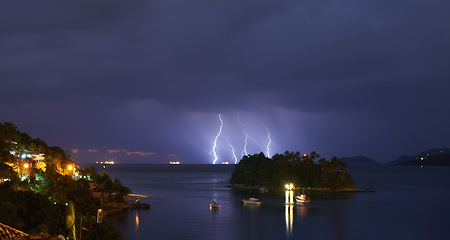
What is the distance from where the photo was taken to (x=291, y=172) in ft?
438

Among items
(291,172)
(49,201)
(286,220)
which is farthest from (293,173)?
(49,201)

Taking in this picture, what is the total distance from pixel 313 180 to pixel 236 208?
5127 centimetres

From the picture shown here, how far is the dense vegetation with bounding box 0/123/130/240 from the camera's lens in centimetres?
3762

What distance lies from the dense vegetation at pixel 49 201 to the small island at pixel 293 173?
2526 inches

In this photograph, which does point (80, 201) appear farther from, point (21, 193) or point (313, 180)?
point (313, 180)

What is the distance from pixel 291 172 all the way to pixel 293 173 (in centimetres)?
71

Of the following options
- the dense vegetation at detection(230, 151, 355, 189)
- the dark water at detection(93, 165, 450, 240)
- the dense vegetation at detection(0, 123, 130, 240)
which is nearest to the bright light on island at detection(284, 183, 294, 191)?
the dense vegetation at detection(230, 151, 355, 189)

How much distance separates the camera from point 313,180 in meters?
130

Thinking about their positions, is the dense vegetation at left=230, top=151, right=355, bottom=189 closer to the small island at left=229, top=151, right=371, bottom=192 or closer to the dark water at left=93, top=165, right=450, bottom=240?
the small island at left=229, top=151, right=371, bottom=192

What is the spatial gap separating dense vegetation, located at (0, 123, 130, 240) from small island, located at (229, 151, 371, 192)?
A: 6415 cm

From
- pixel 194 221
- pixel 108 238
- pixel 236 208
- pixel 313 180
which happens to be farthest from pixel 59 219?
pixel 313 180

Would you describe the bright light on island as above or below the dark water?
above

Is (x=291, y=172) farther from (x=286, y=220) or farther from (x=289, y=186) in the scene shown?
(x=286, y=220)

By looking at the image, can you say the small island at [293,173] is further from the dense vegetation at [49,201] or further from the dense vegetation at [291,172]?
→ the dense vegetation at [49,201]
